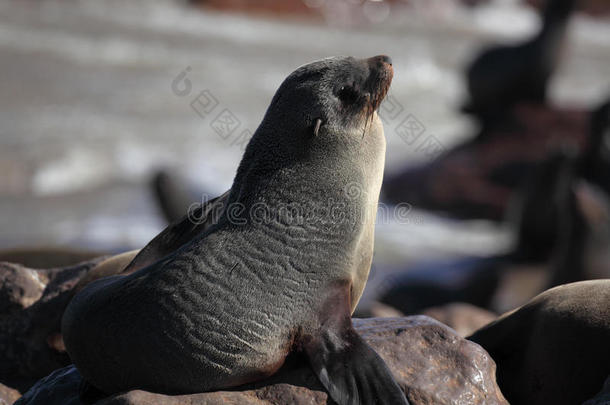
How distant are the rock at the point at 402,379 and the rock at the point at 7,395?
14.6 inches

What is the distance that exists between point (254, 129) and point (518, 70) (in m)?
5.50

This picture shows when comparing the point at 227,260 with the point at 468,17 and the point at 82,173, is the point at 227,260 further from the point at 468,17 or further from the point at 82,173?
the point at 468,17

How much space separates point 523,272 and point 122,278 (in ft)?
22.8

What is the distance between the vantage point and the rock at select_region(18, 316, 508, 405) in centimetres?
303

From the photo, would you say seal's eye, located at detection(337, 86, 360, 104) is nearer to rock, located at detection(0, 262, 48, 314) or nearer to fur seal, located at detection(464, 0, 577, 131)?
rock, located at detection(0, 262, 48, 314)

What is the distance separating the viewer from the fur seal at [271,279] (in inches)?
119

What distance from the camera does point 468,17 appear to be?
36.4 m

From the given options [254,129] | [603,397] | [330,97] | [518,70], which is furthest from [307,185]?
[254,129]

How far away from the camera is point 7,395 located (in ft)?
12.7

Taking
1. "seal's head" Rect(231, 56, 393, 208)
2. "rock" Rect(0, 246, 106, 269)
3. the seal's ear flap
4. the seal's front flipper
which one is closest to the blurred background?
"rock" Rect(0, 246, 106, 269)

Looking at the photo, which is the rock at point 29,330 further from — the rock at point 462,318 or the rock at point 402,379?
the rock at point 462,318

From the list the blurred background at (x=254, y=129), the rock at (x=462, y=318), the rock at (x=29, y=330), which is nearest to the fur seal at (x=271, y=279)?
the rock at (x=29, y=330)

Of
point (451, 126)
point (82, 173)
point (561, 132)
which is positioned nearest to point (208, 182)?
point (82, 173)

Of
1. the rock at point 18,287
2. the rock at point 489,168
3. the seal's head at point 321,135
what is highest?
the seal's head at point 321,135
